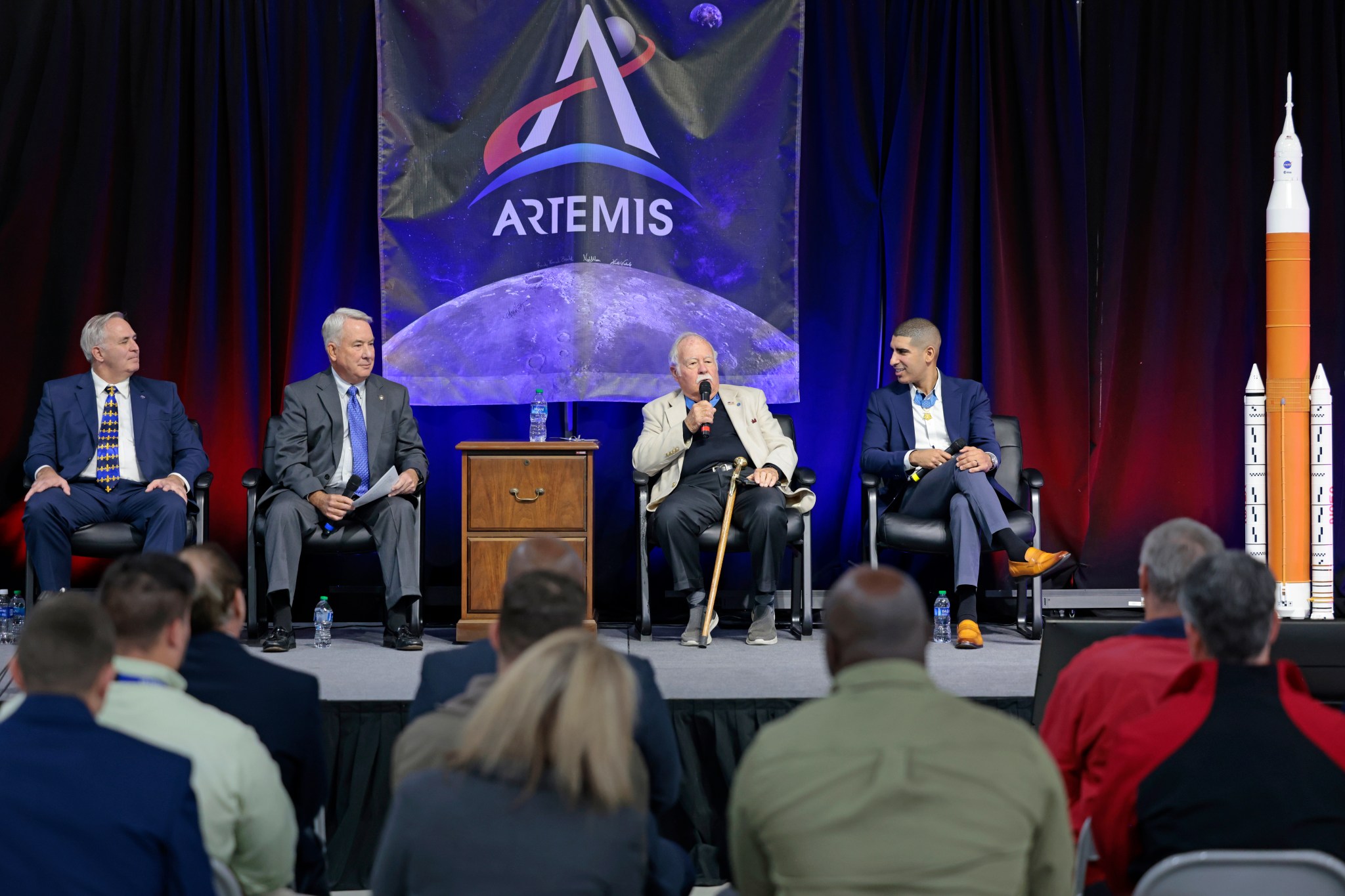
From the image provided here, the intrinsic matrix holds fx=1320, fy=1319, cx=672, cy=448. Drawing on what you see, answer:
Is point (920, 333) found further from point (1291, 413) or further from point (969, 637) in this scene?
point (1291, 413)

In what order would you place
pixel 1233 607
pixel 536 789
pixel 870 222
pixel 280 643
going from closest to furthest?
pixel 536 789 < pixel 1233 607 < pixel 280 643 < pixel 870 222

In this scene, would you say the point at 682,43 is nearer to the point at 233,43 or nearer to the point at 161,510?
the point at 233,43

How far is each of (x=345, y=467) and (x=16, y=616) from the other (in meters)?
1.36

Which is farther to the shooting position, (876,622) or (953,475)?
(953,475)

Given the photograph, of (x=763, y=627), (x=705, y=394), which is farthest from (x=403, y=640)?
(x=705, y=394)

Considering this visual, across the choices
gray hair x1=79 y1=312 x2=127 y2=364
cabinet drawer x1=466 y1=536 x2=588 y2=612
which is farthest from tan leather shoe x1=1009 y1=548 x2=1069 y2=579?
gray hair x1=79 y1=312 x2=127 y2=364

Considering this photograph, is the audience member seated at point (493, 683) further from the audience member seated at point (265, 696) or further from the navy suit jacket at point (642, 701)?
the audience member seated at point (265, 696)

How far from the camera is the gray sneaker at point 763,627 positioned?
4.98 m

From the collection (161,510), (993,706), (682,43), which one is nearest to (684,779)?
(993,706)

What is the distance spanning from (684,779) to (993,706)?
870 millimetres

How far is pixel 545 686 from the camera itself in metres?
1.49

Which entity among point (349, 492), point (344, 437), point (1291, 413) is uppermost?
point (1291, 413)

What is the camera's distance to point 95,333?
5.20 meters

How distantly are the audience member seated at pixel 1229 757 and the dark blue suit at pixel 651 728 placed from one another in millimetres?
637
